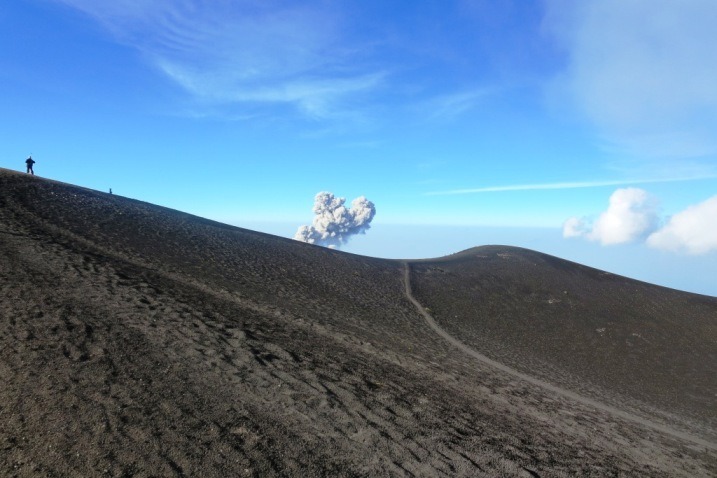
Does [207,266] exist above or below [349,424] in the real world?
above

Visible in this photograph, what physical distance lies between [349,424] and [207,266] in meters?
16.2

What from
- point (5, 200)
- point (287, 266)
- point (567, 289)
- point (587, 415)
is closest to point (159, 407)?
point (587, 415)

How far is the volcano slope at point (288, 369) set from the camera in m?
7.87

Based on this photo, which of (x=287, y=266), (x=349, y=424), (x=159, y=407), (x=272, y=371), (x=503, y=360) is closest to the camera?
(x=159, y=407)

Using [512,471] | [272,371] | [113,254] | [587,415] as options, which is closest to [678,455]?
[587,415]

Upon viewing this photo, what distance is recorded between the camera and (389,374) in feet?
43.6

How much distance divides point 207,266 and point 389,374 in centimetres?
1384

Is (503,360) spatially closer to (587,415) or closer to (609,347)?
(587,415)

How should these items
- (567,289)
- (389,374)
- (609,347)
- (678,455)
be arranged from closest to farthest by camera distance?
1. (678,455)
2. (389,374)
3. (609,347)
4. (567,289)

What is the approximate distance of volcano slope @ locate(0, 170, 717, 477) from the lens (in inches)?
310

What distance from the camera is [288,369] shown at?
452 inches

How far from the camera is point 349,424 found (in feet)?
30.4

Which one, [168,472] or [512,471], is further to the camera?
[512,471]

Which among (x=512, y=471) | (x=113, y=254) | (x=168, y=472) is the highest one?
(x=113, y=254)
